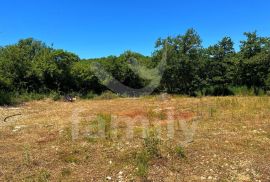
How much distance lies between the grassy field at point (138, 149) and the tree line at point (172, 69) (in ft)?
34.1

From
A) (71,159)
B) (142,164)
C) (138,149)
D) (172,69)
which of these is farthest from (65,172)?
(172,69)

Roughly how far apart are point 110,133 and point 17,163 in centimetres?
234

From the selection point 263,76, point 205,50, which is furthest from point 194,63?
point 263,76

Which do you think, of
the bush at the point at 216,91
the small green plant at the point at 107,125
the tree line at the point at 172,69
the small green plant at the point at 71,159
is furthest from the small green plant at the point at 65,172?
the bush at the point at 216,91

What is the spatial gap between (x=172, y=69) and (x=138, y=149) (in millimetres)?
15069

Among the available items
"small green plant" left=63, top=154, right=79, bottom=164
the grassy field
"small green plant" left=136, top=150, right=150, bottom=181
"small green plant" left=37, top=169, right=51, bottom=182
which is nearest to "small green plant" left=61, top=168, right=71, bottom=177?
the grassy field

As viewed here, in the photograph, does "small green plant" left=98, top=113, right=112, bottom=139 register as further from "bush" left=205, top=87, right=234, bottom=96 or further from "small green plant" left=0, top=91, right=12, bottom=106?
"bush" left=205, top=87, right=234, bottom=96

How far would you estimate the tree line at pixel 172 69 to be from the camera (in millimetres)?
18562

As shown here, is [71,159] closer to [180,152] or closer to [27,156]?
[27,156]

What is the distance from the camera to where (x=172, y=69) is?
2044 cm

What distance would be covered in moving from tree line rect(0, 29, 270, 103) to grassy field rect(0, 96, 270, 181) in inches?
409

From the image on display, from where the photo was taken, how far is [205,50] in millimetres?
21797

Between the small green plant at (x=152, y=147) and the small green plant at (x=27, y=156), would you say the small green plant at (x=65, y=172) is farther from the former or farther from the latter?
the small green plant at (x=152, y=147)

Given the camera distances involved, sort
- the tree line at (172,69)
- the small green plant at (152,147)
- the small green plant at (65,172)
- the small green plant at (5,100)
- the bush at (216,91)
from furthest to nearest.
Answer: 1. the bush at (216,91)
2. the tree line at (172,69)
3. the small green plant at (5,100)
4. the small green plant at (152,147)
5. the small green plant at (65,172)
